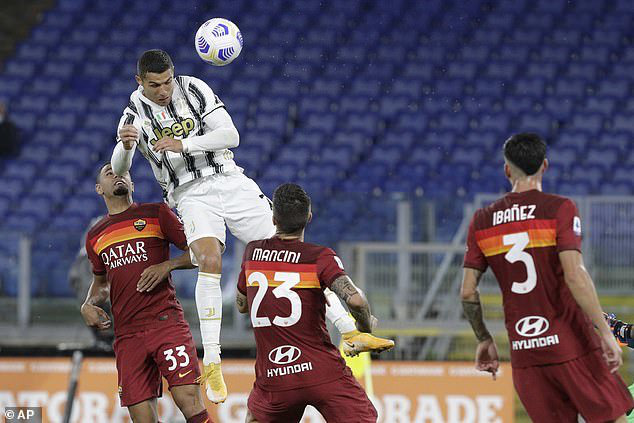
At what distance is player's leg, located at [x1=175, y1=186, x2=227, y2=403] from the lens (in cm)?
635

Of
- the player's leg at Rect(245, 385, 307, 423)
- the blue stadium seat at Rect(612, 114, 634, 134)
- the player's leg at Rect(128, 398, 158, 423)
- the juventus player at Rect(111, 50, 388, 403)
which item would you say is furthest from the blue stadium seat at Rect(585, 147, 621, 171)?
the player's leg at Rect(245, 385, 307, 423)

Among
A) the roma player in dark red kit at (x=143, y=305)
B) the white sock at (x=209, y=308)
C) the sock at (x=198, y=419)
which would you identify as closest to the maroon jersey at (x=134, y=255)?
the roma player in dark red kit at (x=143, y=305)

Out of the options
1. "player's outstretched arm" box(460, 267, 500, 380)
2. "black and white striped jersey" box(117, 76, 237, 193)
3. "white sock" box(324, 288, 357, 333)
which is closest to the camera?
"player's outstretched arm" box(460, 267, 500, 380)

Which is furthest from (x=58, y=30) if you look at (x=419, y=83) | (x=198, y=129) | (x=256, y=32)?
(x=198, y=129)

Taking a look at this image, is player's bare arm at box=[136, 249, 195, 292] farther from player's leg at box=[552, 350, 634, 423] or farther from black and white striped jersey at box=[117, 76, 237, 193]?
player's leg at box=[552, 350, 634, 423]

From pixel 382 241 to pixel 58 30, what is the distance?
31.3 ft

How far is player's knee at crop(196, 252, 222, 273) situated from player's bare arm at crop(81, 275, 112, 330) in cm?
68

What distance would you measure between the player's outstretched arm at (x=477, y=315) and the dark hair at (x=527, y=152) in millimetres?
580

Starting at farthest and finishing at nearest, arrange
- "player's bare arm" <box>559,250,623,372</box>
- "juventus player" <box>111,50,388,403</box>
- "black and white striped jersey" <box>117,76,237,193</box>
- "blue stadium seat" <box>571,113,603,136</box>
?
"blue stadium seat" <box>571,113,603,136</box>
"black and white striped jersey" <box>117,76,237,193</box>
"juventus player" <box>111,50,388,403</box>
"player's bare arm" <box>559,250,623,372</box>

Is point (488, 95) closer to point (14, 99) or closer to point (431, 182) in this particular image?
point (431, 182)

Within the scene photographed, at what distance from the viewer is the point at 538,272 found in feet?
17.0

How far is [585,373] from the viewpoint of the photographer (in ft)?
16.9

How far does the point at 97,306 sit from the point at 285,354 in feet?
5.28

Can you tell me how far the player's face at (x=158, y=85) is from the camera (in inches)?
247
